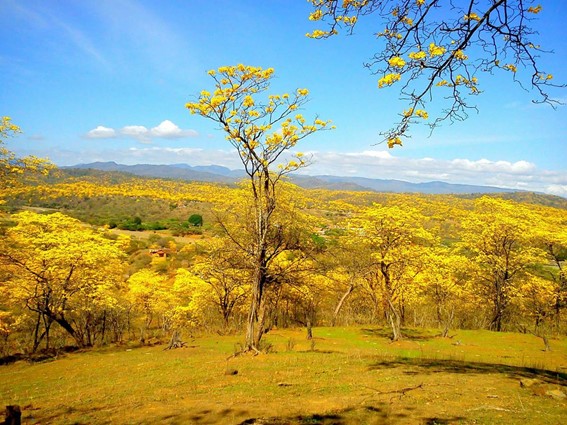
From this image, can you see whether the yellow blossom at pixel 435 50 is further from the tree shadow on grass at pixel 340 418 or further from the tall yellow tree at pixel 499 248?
the tall yellow tree at pixel 499 248

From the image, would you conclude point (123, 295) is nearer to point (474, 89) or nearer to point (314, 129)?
point (314, 129)

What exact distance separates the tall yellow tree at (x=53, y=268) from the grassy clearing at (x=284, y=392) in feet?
16.3

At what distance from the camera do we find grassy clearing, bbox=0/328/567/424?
7.18 metres

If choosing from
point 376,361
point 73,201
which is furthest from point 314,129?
point 73,201

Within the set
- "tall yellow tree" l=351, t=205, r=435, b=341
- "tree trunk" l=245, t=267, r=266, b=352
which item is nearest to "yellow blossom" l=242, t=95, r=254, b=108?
"tree trunk" l=245, t=267, r=266, b=352

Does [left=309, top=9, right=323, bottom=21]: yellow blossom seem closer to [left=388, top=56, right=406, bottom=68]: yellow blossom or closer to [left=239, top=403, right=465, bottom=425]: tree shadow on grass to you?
[left=388, top=56, right=406, bottom=68]: yellow blossom

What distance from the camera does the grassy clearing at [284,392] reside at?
23.5 ft

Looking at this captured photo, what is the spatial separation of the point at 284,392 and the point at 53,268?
18307mm

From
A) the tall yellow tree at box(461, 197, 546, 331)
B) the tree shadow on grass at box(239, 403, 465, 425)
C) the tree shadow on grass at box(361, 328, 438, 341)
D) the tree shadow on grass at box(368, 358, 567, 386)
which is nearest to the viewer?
the tree shadow on grass at box(239, 403, 465, 425)

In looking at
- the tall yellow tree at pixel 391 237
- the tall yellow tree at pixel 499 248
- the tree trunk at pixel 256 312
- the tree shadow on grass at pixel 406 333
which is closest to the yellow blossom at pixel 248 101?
the tree trunk at pixel 256 312

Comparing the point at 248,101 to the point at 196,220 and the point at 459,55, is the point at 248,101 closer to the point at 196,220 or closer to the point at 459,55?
the point at 459,55

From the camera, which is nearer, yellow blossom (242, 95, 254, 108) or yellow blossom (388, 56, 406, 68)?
yellow blossom (388, 56, 406, 68)

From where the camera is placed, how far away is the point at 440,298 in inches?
1254

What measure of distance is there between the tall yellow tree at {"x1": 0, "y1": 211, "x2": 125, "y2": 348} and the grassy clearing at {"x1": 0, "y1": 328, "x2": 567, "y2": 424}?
16.3ft
